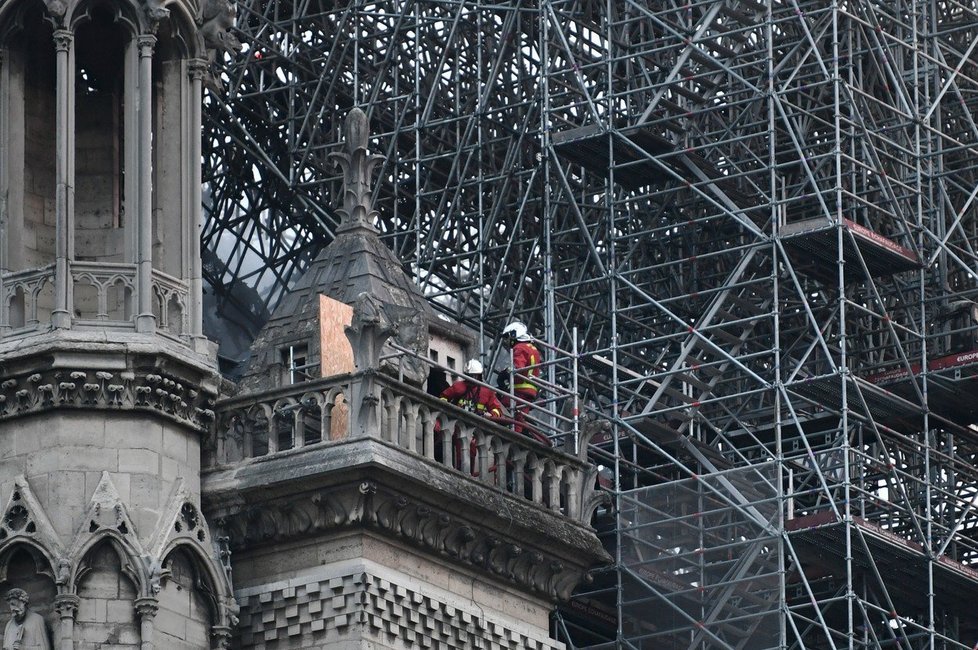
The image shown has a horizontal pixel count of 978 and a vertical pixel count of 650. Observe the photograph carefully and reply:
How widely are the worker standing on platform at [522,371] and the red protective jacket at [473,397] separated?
2.79 feet

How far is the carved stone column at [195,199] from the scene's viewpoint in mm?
49094

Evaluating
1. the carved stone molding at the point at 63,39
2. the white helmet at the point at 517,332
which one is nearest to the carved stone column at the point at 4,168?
the carved stone molding at the point at 63,39

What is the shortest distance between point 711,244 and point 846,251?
4.12 meters

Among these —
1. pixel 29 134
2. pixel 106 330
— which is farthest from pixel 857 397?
pixel 106 330

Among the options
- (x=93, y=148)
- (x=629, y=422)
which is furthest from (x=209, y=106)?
(x=93, y=148)

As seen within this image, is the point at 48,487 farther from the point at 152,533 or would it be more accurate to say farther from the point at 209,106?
the point at 209,106

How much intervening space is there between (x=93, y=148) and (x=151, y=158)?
173 centimetres

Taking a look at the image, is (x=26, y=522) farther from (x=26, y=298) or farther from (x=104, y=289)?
(x=104, y=289)

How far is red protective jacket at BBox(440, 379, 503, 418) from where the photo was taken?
173 feet

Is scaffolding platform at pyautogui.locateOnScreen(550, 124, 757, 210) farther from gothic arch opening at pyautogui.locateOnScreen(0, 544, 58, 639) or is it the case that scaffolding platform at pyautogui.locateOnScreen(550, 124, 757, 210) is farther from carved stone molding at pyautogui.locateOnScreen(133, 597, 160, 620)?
gothic arch opening at pyautogui.locateOnScreen(0, 544, 58, 639)

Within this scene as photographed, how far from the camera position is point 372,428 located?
48562 mm

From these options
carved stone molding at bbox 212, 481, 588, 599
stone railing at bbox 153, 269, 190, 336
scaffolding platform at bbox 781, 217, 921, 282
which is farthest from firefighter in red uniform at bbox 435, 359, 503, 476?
scaffolding platform at bbox 781, 217, 921, 282

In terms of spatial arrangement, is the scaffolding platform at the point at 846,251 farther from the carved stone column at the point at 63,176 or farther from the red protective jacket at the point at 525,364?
the carved stone column at the point at 63,176

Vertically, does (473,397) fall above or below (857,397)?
below
